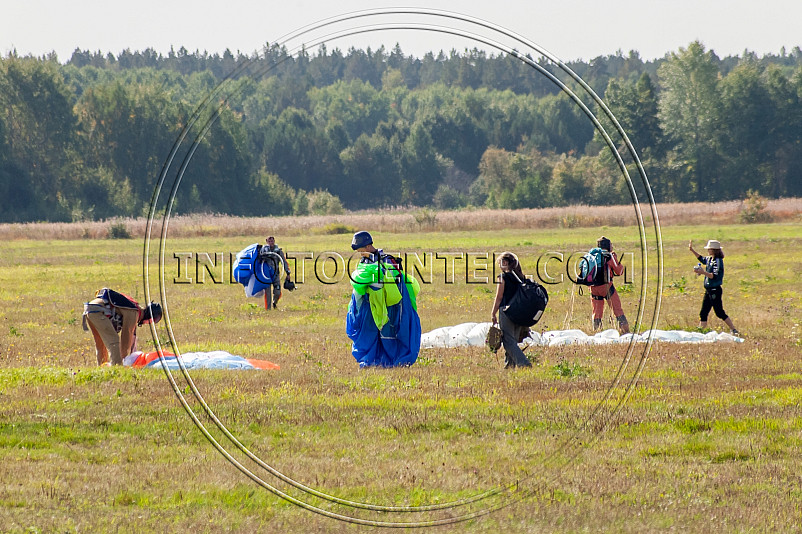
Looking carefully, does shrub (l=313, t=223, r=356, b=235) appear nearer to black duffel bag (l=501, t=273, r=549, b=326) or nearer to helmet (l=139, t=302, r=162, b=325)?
helmet (l=139, t=302, r=162, b=325)

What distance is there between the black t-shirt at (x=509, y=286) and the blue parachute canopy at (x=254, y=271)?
35.7 ft

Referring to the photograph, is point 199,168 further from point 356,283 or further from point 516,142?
point 356,283

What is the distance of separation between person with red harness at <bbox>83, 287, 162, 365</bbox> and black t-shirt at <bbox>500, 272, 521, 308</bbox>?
450cm

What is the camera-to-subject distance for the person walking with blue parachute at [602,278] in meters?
15.4

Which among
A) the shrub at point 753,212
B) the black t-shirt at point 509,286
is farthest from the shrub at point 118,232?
the black t-shirt at point 509,286

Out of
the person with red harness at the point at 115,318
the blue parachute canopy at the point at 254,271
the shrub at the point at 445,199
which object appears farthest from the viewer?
the shrub at the point at 445,199

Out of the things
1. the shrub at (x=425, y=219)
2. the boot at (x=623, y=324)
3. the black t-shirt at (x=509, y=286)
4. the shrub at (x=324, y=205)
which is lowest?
the boot at (x=623, y=324)

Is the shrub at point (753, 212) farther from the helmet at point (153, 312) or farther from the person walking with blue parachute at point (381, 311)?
the helmet at point (153, 312)

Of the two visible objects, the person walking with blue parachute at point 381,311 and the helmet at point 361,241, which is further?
the person walking with blue parachute at point 381,311

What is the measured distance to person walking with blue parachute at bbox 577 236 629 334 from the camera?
15397mm

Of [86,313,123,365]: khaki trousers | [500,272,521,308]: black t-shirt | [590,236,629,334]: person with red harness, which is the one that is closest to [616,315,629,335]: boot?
[590,236,629,334]: person with red harness

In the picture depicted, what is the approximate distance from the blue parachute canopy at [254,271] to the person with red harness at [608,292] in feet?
28.4

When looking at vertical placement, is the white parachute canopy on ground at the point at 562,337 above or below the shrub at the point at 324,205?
below

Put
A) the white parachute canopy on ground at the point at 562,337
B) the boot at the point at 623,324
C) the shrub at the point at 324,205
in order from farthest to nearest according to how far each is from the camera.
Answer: the shrub at the point at 324,205 < the boot at the point at 623,324 < the white parachute canopy on ground at the point at 562,337
